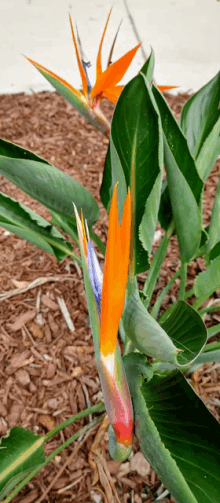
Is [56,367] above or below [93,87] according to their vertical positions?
below

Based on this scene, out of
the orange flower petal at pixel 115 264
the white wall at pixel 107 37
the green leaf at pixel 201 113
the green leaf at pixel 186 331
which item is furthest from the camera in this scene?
the white wall at pixel 107 37

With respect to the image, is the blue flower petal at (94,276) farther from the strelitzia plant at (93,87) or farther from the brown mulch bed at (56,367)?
the brown mulch bed at (56,367)

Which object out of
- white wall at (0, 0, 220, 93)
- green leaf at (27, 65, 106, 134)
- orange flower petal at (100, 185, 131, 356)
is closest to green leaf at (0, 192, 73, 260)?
green leaf at (27, 65, 106, 134)

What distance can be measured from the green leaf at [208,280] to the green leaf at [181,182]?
0.14ft

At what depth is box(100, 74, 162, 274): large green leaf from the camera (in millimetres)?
553

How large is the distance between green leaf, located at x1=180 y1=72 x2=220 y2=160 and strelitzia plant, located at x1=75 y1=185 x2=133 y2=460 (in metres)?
0.43

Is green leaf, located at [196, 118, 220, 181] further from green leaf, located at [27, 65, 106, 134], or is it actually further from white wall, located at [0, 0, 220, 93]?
white wall, located at [0, 0, 220, 93]

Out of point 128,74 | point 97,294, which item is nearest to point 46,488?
point 97,294

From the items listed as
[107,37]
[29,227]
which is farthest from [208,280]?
[107,37]

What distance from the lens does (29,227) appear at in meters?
0.82

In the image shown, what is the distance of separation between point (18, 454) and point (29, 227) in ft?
1.31

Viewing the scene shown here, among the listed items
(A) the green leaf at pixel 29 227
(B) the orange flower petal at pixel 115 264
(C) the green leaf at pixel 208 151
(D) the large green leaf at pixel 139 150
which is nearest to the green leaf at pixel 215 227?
(C) the green leaf at pixel 208 151

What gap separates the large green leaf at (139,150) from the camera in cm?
55

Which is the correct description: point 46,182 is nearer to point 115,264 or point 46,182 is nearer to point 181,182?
point 181,182
